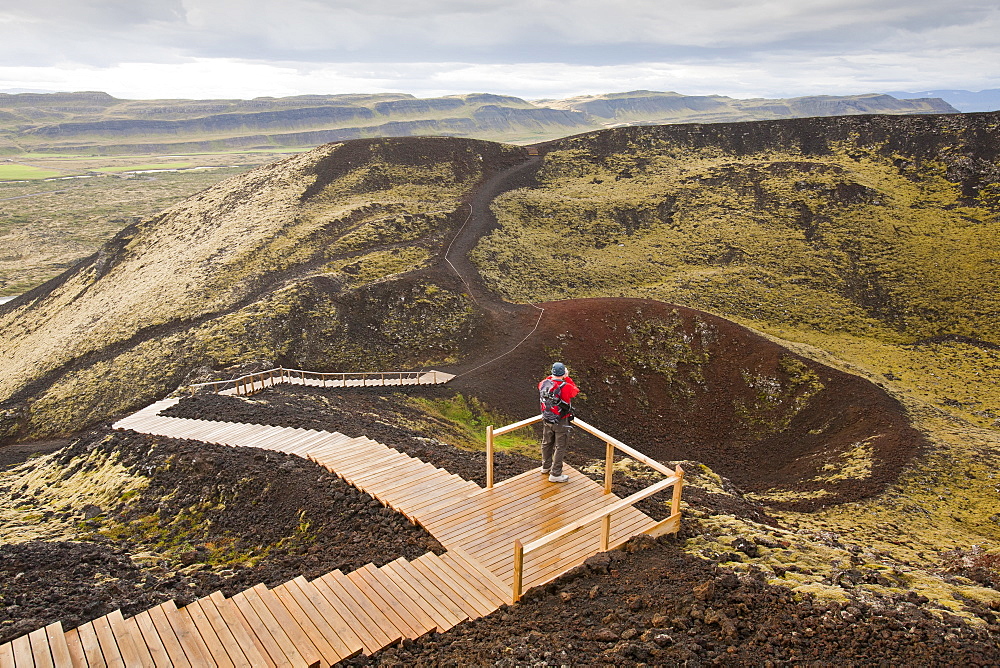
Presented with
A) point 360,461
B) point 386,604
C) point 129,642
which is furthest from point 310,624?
point 360,461

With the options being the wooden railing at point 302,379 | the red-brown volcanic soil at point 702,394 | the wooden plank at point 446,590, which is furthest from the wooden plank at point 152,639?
the red-brown volcanic soil at point 702,394

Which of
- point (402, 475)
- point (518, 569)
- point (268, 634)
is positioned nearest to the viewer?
point (268, 634)

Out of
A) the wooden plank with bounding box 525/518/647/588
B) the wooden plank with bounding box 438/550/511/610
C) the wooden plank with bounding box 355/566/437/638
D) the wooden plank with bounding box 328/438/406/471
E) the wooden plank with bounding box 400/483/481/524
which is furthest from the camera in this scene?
the wooden plank with bounding box 328/438/406/471

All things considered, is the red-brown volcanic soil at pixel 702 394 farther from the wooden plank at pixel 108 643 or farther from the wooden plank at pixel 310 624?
the wooden plank at pixel 108 643

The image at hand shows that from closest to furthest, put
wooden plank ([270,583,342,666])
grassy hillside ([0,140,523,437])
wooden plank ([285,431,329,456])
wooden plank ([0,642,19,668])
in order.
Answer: wooden plank ([0,642,19,668]), wooden plank ([270,583,342,666]), wooden plank ([285,431,329,456]), grassy hillside ([0,140,523,437])

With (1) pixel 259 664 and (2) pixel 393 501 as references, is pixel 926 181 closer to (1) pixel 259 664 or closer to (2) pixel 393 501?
(2) pixel 393 501

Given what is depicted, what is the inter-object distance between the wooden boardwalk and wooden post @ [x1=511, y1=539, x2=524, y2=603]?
0.30m

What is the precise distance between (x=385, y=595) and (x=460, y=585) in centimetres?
121

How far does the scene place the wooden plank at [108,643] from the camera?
293 inches

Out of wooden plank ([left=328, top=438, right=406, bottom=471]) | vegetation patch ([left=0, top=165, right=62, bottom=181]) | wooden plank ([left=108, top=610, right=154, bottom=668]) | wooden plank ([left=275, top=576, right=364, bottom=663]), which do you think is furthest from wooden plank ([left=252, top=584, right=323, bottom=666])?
vegetation patch ([left=0, top=165, right=62, bottom=181])

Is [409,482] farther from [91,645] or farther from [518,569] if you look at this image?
[91,645]

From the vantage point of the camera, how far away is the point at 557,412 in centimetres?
1202

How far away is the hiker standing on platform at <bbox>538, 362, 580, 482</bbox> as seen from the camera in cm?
1186

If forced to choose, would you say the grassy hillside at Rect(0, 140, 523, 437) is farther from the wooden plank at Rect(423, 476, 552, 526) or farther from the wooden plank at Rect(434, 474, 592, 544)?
the wooden plank at Rect(434, 474, 592, 544)
